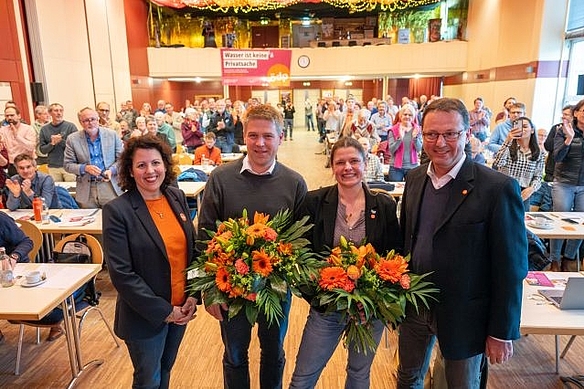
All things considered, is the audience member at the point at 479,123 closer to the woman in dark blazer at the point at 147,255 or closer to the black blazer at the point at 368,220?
the black blazer at the point at 368,220

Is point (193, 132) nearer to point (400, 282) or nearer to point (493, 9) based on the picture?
Result: point (400, 282)

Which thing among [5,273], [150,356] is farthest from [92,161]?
[150,356]

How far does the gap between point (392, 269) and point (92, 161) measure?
3.87 meters

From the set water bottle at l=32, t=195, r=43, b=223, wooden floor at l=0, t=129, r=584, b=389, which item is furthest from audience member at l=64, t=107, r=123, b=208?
wooden floor at l=0, t=129, r=584, b=389

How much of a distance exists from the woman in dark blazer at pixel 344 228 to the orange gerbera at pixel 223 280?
500mm

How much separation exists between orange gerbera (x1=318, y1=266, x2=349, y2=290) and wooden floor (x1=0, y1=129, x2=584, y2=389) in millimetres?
1429

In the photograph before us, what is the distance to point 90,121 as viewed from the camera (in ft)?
14.2

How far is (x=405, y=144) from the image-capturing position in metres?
5.78

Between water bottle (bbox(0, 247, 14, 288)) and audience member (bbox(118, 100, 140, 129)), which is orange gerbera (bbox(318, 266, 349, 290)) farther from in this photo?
audience member (bbox(118, 100, 140, 129))

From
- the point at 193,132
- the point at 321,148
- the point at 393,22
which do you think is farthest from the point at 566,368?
the point at 393,22

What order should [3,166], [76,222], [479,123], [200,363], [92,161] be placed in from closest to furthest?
[200,363] < [76,222] < [92,161] < [3,166] < [479,123]

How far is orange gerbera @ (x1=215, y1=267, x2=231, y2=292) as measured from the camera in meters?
1.66

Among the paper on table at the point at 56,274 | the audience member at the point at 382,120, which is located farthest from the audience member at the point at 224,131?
the paper on table at the point at 56,274

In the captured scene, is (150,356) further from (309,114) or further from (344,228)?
(309,114)
